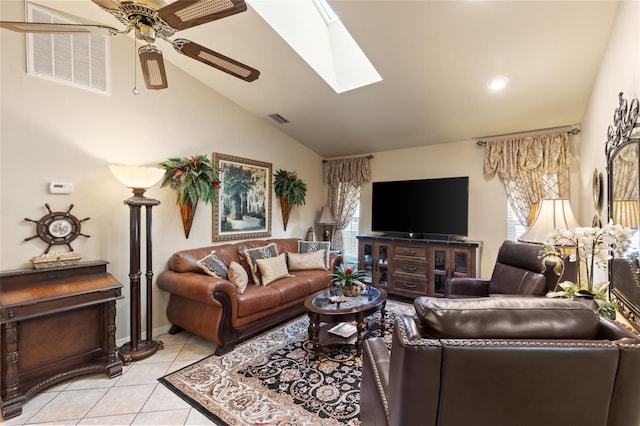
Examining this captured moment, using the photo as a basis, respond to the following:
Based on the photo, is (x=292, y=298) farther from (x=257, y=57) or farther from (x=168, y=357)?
(x=257, y=57)

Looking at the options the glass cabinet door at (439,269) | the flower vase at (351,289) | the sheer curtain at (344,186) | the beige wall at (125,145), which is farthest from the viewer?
the sheer curtain at (344,186)

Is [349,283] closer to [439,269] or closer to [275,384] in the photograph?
[275,384]

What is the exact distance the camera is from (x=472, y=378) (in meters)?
0.89

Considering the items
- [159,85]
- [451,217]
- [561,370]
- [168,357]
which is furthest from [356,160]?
[561,370]

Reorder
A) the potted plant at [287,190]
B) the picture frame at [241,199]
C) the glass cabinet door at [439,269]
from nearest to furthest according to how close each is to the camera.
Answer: the picture frame at [241,199] → the glass cabinet door at [439,269] → the potted plant at [287,190]

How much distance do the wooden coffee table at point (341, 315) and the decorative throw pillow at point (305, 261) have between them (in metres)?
0.99

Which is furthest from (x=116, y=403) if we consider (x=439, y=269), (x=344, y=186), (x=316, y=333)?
(x=344, y=186)

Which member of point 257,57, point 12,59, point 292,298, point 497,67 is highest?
point 257,57

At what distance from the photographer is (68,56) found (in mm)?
2562

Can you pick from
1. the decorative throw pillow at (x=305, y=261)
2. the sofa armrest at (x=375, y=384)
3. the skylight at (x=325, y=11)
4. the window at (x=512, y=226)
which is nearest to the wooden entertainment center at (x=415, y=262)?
the window at (x=512, y=226)

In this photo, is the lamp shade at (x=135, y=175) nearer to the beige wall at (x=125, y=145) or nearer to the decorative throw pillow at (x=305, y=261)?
the beige wall at (x=125, y=145)

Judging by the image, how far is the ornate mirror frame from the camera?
1409 mm

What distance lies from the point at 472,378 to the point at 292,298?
2.68m

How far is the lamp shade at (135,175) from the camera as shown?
257cm
